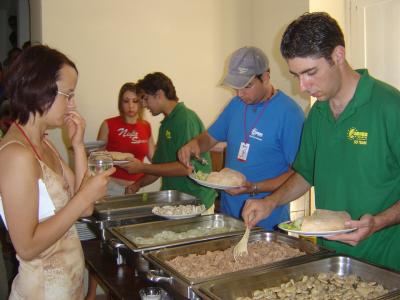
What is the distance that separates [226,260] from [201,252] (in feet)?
0.51

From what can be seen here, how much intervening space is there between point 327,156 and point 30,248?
1141 mm

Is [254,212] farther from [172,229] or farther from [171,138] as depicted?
[171,138]

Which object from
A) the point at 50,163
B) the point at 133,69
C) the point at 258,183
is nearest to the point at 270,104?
the point at 258,183

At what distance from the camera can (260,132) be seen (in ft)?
7.30

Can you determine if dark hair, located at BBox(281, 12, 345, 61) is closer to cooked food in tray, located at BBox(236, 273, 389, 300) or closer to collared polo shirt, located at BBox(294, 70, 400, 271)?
collared polo shirt, located at BBox(294, 70, 400, 271)

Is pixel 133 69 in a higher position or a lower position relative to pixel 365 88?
higher

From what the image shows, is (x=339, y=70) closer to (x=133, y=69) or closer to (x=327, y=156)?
(x=327, y=156)

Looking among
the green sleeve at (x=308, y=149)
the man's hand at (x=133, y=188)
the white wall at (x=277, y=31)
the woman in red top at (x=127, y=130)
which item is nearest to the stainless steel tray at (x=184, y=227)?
the green sleeve at (x=308, y=149)

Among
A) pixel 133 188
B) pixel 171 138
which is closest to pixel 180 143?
pixel 171 138

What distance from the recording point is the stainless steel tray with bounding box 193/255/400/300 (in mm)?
1268

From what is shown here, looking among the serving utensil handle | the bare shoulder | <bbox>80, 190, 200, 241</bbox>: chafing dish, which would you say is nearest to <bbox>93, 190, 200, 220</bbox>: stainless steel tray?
<bbox>80, 190, 200, 241</bbox>: chafing dish

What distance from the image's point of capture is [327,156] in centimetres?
161

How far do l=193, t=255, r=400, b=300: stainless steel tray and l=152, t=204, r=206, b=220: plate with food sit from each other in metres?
0.78

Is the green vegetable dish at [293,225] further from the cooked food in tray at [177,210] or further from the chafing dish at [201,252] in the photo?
the cooked food in tray at [177,210]
